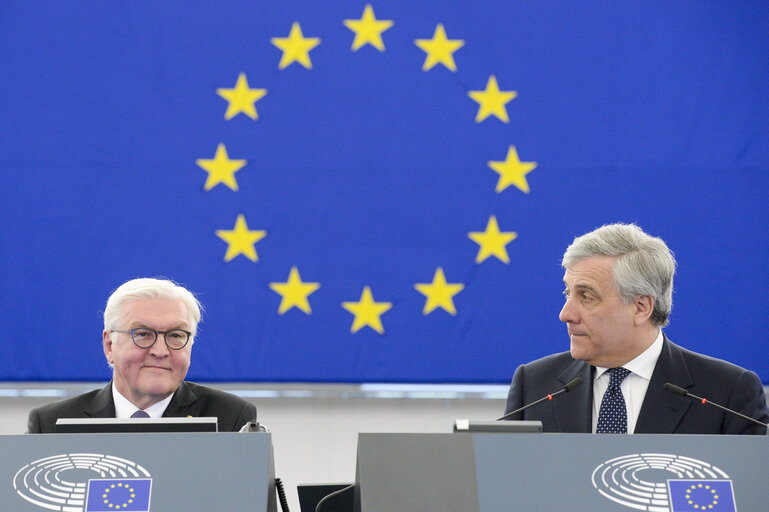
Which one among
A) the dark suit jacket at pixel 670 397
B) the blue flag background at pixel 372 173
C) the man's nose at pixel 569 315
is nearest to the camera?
the dark suit jacket at pixel 670 397

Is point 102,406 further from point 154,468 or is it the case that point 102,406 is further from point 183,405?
point 154,468

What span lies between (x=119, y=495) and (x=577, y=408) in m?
1.50

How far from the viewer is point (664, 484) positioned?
6.12ft

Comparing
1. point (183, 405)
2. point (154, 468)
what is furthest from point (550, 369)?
point (154, 468)

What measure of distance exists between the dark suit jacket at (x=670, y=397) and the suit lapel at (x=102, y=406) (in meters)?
1.20

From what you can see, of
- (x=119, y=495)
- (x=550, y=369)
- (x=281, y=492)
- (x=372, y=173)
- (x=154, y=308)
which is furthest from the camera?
(x=372, y=173)

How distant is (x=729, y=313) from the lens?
14.1ft

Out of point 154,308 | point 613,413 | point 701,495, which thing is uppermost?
point 154,308

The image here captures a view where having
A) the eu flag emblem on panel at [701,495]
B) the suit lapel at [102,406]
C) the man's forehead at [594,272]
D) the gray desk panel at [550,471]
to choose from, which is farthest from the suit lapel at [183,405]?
the eu flag emblem on panel at [701,495]

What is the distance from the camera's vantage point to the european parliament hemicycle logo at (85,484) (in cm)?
181

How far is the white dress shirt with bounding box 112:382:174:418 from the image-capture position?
2.90 metres

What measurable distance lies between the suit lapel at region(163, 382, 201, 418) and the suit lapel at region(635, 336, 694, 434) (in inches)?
50.4

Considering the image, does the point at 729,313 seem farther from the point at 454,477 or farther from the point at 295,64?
the point at 454,477

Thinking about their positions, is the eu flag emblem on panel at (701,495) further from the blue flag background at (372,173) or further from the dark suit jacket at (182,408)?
the blue flag background at (372,173)
